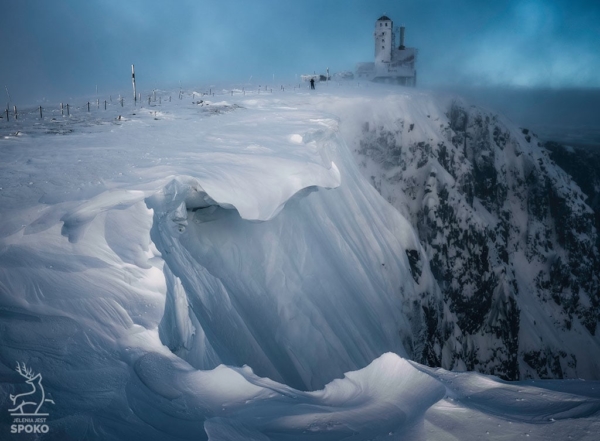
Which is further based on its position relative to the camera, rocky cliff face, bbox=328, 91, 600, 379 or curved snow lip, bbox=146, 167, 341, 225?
rocky cliff face, bbox=328, 91, 600, 379

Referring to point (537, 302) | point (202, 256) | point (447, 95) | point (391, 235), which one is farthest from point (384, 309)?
point (447, 95)

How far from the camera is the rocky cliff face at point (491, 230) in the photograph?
77.4 ft

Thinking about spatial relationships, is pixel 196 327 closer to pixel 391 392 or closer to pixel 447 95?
pixel 391 392

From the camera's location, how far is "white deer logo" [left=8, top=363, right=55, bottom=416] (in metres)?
2.81

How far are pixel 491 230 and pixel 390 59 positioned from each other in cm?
2528

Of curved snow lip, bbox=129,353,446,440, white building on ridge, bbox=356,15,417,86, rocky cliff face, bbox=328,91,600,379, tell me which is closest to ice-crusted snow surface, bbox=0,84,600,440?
curved snow lip, bbox=129,353,446,440

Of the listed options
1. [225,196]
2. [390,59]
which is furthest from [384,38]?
[225,196]

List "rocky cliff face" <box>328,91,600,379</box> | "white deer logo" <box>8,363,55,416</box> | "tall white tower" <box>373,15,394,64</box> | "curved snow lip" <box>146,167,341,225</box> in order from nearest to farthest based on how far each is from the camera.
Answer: "white deer logo" <box>8,363,55,416</box> < "curved snow lip" <box>146,167,341,225</box> < "rocky cliff face" <box>328,91,600,379</box> < "tall white tower" <box>373,15,394,64</box>

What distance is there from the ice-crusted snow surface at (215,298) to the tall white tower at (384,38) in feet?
106

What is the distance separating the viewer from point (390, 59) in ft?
142

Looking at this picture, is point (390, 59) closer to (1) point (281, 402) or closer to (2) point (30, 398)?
(1) point (281, 402)

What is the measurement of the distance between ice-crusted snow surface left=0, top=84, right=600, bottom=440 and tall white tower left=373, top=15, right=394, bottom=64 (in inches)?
1271

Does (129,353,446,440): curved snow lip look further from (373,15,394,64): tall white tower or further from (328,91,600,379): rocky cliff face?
(373,15,394,64): tall white tower

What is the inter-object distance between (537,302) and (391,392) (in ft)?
95.0
